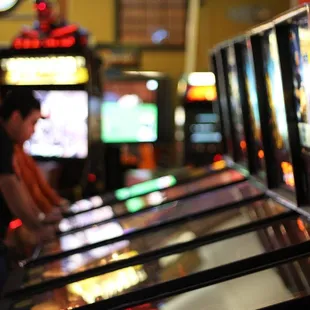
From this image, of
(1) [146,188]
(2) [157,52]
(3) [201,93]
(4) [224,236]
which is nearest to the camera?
(4) [224,236]

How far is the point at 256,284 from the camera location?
209cm

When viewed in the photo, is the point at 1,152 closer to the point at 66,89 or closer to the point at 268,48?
the point at 268,48

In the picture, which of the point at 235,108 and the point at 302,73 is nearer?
the point at 302,73

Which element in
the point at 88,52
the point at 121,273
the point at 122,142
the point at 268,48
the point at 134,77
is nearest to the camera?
the point at 121,273

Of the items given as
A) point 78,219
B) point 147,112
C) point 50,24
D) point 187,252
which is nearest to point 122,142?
point 147,112

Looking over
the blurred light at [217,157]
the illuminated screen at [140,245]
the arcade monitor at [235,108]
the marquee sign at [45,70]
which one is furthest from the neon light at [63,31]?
the illuminated screen at [140,245]

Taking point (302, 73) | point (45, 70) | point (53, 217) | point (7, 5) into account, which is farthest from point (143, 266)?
point (7, 5)

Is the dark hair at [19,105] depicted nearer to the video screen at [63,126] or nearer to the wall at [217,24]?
the video screen at [63,126]

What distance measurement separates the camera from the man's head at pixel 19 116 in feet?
12.4

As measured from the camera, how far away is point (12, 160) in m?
3.59

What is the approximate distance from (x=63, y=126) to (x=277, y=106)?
304cm

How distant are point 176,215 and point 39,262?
0.78 meters

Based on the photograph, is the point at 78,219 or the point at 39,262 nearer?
the point at 39,262

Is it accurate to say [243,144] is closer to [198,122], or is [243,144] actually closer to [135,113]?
[198,122]
